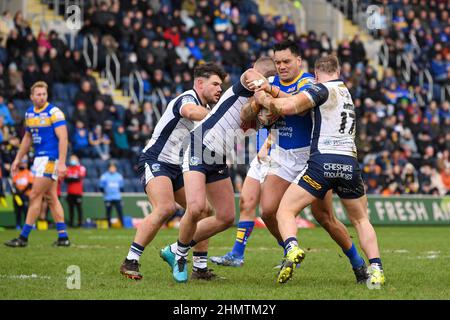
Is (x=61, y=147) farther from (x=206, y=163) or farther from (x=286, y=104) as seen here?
(x=286, y=104)

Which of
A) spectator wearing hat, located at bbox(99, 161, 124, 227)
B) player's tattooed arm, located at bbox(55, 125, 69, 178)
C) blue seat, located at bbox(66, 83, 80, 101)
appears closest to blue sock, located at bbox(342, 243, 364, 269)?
player's tattooed arm, located at bbox(55, 125, 69, 178)

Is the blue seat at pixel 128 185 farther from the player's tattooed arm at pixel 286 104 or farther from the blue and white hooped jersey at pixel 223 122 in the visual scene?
the player's tattooed arm at pixel 286 104

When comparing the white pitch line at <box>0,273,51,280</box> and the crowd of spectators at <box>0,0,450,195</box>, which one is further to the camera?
the crowd of spectators at <box>0,0,450,195</box>

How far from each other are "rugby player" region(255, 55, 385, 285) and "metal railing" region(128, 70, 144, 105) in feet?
62.7

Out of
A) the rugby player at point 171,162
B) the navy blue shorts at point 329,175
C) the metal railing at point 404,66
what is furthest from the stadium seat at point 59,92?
the navy blue shorts at point 329,175

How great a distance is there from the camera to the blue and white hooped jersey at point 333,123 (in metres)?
10.3

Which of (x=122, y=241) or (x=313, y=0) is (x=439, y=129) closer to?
(x=313, y=0)

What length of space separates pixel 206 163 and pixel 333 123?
1.56m

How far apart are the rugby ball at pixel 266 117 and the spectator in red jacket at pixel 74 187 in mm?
14112

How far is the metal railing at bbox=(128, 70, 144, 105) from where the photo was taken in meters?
29.3

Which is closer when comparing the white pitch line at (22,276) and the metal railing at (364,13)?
the white pitch line at (22,276)

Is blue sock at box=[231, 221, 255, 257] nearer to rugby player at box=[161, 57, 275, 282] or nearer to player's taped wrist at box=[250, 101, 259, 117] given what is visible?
rugby player at box=[161, 57, 275, 282]

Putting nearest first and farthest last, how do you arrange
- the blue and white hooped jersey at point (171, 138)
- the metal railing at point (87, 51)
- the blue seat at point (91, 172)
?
1. the blue and white hooped jersey at point (171, 138)
2. the blue seat at point (91, 172)
3. the metal railing at point (87, 51)
